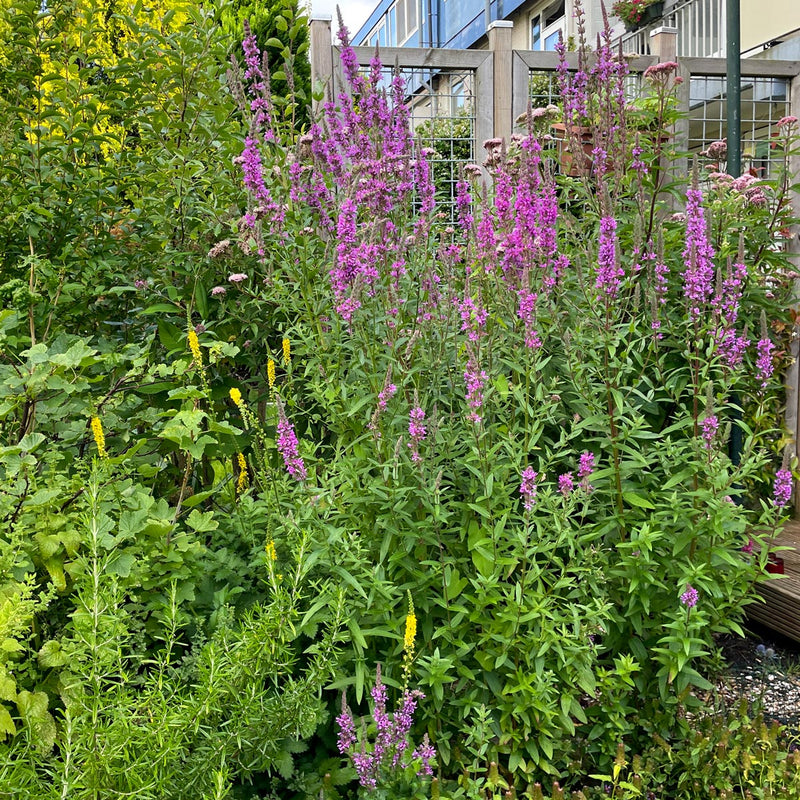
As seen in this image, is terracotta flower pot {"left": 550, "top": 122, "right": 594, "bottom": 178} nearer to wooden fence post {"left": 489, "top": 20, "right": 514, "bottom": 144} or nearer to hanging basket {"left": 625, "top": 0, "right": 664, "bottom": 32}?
wooden fence post {"left": 489, "top": 20, "right": 514, "bottom": 144}

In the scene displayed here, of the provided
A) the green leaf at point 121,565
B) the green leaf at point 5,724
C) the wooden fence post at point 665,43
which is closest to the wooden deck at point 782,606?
the green leaf at point 121,565

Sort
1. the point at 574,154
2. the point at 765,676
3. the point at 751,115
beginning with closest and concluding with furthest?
the point at 574,154 → the point at 765,676 → the point at 751,115

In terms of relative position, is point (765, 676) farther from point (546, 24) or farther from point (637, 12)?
point (546, 24)

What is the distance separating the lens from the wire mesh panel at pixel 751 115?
544 cm

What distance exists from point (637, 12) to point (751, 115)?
689cm

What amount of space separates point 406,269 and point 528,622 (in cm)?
132

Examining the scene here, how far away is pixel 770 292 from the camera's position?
4168mm

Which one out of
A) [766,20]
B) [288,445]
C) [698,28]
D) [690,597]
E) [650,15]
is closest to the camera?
[288,445]

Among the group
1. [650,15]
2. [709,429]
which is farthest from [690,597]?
[650,15]

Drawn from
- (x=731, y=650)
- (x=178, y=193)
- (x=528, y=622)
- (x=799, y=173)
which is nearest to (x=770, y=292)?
(x=799, y=173)

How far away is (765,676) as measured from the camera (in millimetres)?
3301

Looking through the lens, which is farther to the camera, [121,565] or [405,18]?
[405,18]

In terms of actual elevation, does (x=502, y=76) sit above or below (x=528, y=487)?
above

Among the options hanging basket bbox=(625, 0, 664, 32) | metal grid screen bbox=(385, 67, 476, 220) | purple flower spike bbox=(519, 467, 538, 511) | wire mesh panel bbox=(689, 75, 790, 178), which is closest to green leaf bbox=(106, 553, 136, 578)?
purple flower spike bbox=(519, 467, 538, 511)
